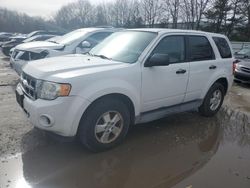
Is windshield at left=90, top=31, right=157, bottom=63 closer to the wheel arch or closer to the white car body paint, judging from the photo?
the white car body paint

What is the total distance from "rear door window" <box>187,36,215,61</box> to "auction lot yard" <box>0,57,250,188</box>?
134cm

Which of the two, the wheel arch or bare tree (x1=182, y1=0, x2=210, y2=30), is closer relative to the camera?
the wheel arch

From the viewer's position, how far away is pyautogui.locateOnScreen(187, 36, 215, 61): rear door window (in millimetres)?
5012

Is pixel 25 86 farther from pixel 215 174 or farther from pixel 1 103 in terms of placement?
pixel 215 174

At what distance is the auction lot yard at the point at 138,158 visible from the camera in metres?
3.32

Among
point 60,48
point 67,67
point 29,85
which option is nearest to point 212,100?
point 67,67

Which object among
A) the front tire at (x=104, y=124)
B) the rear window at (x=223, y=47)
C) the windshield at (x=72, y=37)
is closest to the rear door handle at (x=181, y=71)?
the front tire at (x=104, y=124)

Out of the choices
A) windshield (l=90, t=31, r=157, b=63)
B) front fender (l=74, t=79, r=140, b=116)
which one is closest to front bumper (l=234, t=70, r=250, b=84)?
windshield (l=90, t=31, r=157, b=63)

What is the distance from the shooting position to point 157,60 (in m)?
4.14

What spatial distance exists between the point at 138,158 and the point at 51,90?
1.57 metres

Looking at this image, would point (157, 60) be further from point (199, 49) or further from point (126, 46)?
point (199, 49)

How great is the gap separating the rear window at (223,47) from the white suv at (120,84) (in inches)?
2.9

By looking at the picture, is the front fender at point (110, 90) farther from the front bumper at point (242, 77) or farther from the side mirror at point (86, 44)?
the front bumper at point (242, 77)

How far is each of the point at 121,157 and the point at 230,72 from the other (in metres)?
3.44
